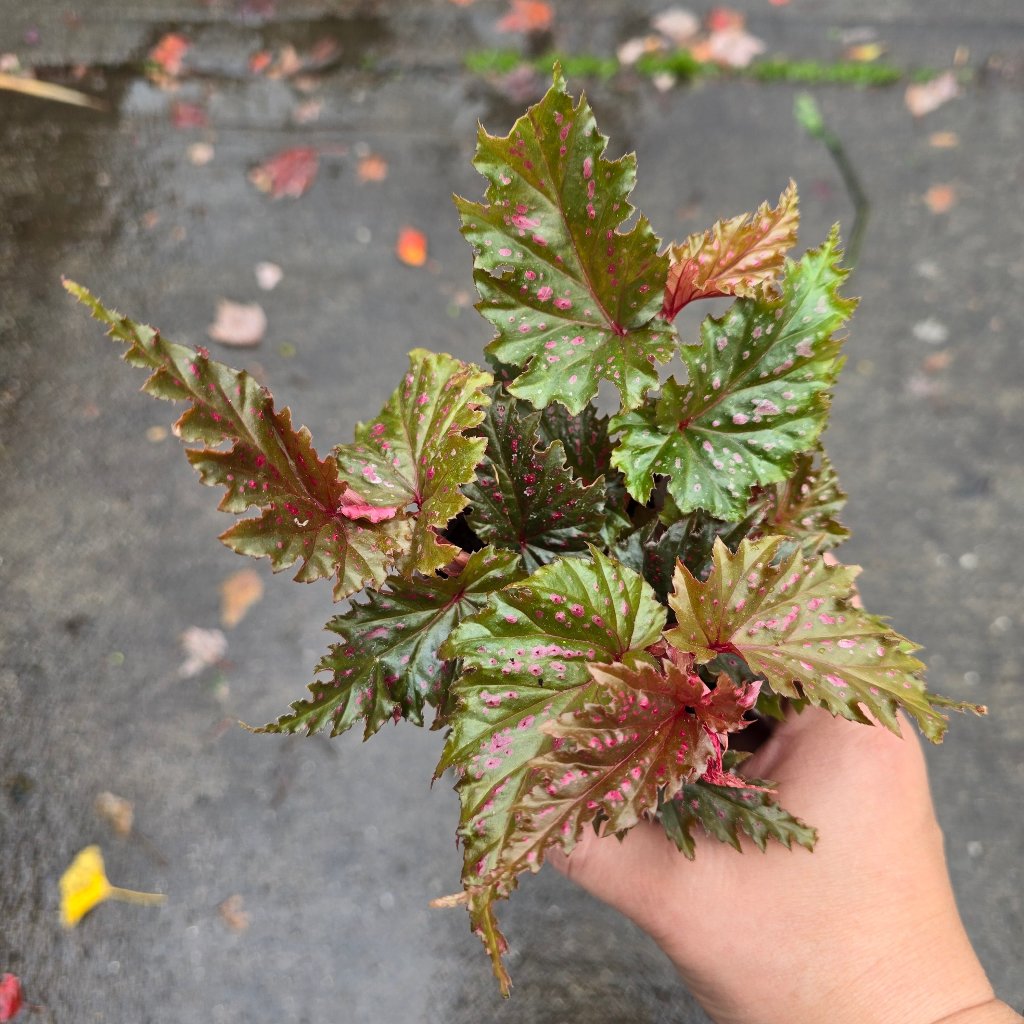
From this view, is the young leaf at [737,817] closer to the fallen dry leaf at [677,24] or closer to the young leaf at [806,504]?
the young leaf at [806,504]

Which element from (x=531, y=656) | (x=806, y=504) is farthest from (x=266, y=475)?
(x=806, y=504)

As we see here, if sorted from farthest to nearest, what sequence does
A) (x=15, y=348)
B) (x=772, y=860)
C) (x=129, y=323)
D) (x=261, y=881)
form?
(x=15, y=348) → (x=261, y=881) → (x=772, y=860) → (x=129, y=323)

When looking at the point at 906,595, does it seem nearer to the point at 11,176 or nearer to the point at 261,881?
the point at 261,881

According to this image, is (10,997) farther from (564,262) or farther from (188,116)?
(188,116)

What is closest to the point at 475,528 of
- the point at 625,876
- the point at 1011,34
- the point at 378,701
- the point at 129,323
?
the point at 378,701

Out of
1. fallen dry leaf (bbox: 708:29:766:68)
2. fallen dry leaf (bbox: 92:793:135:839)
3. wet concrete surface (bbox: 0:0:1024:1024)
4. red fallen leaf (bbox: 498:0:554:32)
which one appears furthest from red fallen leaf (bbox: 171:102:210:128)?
fallen dry leaf (bbox: 92:793:135:839)

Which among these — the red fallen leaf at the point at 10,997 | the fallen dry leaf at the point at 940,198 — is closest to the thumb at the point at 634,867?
the red fallen leaf at the point at 10,997

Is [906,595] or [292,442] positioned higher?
[292,442]

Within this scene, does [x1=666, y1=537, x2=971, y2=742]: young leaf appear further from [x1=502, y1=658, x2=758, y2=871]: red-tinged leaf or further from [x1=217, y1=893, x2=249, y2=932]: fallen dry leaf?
[x1=217, y1=893, x2=249, y2=932]: fallen dry leaf
